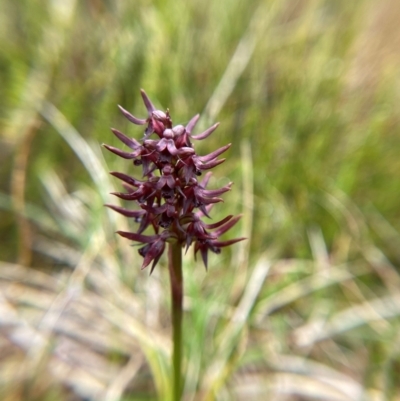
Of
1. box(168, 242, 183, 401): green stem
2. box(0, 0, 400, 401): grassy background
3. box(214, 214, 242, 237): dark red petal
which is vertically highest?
box(0, 0, 400, 401): grassy background

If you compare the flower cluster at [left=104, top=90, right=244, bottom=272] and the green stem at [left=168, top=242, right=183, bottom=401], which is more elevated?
the flower cluster at [left=104, top=90, right=244, bottom=272]

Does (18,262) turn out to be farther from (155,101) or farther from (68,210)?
(155,101)

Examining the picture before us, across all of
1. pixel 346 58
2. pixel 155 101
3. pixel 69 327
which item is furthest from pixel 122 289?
pixel 346 58

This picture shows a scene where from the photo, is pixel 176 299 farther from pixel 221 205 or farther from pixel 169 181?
pixel 221 205

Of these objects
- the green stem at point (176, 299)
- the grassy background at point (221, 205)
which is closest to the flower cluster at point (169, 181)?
the green stem at point (176, 299)

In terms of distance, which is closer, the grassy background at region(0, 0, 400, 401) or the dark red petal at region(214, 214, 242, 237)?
the dark red petal at region(214, 214, 242, 237)

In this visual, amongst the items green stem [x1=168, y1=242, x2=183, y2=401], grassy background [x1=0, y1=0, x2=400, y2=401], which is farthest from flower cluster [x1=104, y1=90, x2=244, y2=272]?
grassy background [x1=0, y1=0, x2=400, y2=401]

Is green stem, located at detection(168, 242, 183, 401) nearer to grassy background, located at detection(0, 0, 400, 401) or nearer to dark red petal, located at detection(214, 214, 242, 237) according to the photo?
dark red petal, located at detection(214, 214, 242, 237)
